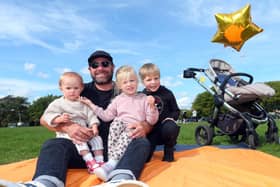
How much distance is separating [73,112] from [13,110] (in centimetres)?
6135

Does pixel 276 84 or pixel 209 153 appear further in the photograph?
pixel 276 84

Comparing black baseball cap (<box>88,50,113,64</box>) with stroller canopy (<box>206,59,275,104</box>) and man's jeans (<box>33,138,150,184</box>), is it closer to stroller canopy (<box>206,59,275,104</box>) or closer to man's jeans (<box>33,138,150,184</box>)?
man's jeans (<box>33,138,150,184</box>)

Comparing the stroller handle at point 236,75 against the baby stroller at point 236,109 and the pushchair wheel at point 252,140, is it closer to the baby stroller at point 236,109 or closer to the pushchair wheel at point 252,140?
the baby stroller at point 236,109

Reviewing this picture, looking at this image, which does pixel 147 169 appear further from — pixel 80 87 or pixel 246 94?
pixel 246 94

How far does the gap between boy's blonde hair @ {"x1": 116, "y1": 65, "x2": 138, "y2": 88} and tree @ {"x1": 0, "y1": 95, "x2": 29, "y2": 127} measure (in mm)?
58252

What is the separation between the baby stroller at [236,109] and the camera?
4848mm

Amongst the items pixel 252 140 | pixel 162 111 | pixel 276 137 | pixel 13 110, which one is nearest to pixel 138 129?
pixel 162 111

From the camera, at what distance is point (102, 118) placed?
2719mm

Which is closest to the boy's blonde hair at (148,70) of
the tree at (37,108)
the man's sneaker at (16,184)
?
the man's sneaker at (16,184)

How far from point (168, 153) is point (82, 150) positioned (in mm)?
766

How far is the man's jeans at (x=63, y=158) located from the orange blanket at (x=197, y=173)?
6.4 inches

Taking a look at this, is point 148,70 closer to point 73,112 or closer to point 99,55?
point 99,55

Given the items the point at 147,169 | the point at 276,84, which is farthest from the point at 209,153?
the point at 276,84

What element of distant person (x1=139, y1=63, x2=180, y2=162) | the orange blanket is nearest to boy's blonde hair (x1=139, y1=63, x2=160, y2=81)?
distant person (x1=139, y1=63, x2=180, y2=162)
